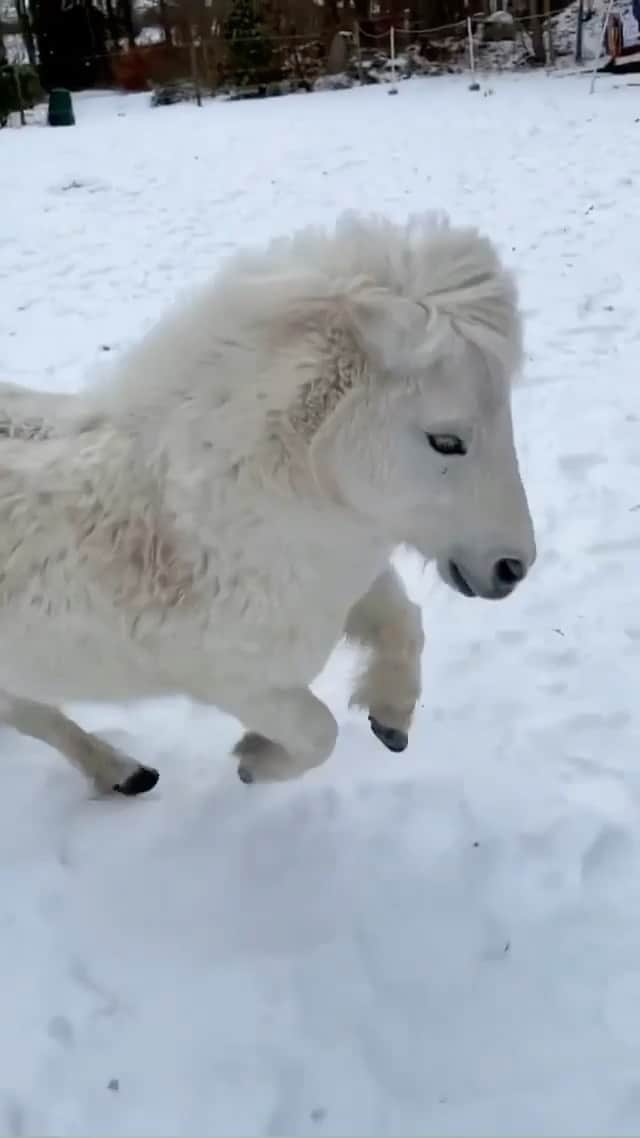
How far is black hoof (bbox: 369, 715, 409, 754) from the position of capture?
276 centimetres

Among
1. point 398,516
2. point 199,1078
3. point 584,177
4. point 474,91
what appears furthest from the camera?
point 474,91

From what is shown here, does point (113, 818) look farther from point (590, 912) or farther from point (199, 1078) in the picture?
point (590, 912)

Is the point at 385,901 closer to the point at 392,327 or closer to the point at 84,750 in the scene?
the point at 84,750

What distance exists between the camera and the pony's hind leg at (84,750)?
2.97m

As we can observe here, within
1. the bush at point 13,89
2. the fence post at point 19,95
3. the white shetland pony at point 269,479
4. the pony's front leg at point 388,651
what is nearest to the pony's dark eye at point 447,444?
the white shetland pony at point 269,479

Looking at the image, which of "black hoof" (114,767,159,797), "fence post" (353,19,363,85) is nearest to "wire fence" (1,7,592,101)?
"fence post" (353,19,363,85)

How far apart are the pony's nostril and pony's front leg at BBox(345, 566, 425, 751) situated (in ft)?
1.82

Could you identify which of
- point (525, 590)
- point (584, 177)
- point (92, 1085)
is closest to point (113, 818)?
point (92, 1085)

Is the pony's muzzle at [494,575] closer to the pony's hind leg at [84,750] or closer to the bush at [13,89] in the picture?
the pony's hind leg at [84,750]

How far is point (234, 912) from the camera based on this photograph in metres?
2.61

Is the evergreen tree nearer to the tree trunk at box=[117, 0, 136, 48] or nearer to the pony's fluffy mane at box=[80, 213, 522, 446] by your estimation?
the tree trunk at box=[117, 0, 136, 48]

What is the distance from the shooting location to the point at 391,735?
2771mm

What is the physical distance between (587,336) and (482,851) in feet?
A: 13.6

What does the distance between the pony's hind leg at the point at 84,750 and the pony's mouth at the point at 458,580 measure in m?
1.26
